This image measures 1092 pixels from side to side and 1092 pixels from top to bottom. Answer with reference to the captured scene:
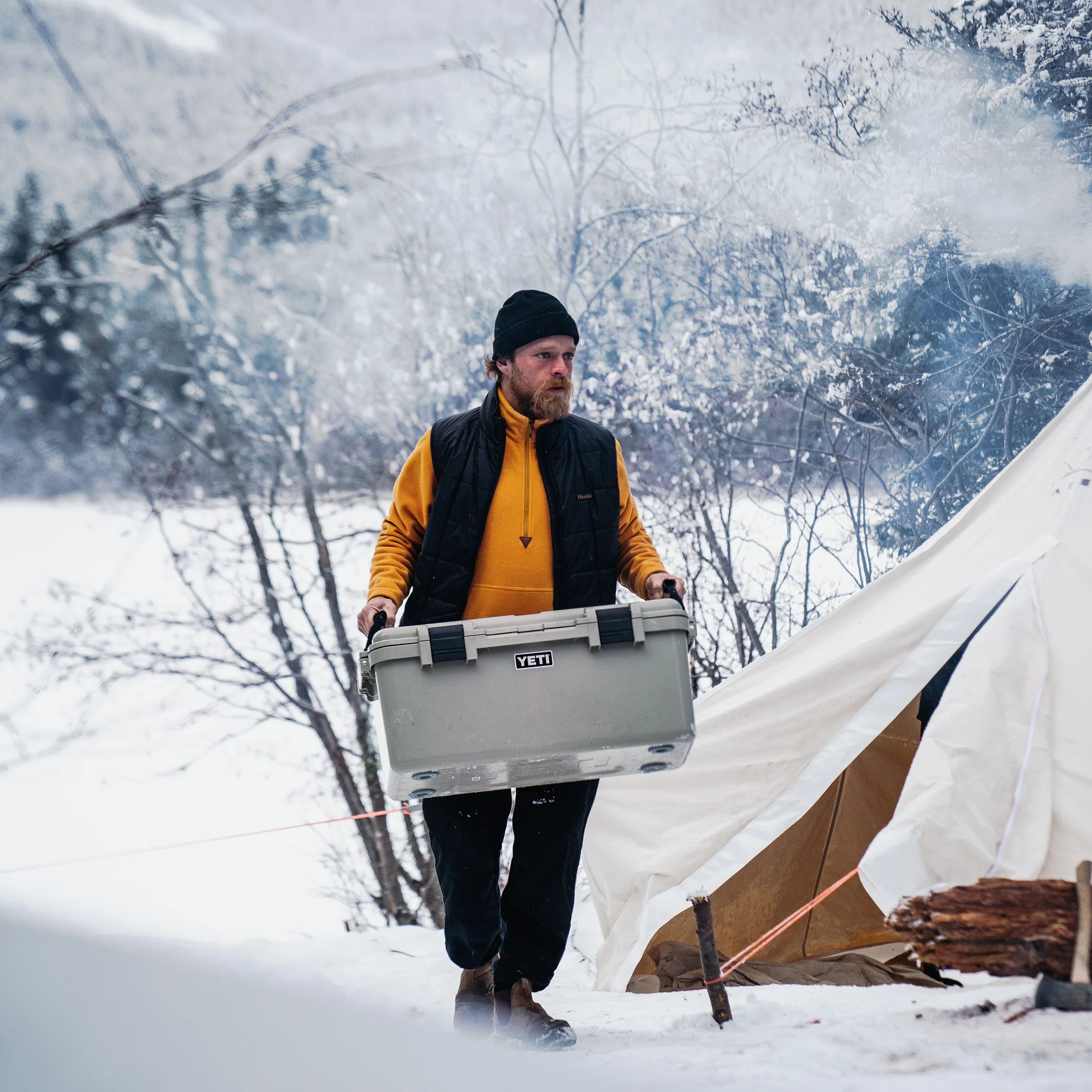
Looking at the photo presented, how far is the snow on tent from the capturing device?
1.97m

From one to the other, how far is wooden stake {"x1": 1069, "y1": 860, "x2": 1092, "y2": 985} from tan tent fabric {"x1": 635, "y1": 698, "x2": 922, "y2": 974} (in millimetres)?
1417

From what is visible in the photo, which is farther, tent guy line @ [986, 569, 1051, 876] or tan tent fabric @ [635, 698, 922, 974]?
tan tent fabric @ [635, 698, 922, 974]

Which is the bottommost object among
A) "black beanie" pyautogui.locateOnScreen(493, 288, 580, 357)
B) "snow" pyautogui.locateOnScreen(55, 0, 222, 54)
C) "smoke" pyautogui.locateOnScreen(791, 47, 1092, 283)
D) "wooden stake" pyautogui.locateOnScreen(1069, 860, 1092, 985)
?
"wooden stake" pyautogui.locateOnScreen(1069, 860, 1092, 985)

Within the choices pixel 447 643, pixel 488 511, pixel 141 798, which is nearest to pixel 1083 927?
pixel 447 643

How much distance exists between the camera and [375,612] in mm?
1802

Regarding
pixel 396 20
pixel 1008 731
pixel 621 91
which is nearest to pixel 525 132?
pixel 621 91

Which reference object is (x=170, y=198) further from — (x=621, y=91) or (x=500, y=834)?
(x=500, y=834)

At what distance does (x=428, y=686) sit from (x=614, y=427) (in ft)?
11.1

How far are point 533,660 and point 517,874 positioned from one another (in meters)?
0.49

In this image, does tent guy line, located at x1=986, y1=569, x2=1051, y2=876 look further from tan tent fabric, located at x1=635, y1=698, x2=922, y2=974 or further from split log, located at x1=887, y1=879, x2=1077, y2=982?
tan tent fabric, located at x1=635, y1=698, x2=922, y2=974

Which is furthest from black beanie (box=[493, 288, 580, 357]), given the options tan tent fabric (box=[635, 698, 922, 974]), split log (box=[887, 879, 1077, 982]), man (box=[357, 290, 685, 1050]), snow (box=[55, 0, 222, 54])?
snow (box=[55, 0, 222, 54])

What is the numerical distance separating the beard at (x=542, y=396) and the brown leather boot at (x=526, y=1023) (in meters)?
1.07

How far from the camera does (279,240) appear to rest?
215 inches

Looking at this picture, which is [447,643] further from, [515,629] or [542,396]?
[542,396]
